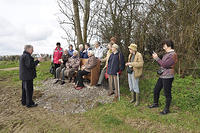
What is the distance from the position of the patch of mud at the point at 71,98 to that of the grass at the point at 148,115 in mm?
412

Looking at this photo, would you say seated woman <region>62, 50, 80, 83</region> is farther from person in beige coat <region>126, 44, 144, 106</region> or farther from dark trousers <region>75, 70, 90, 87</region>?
person in beige coat <region>126, 44, 144, 106</region>

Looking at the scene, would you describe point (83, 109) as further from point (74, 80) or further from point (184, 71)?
point (184, 71)

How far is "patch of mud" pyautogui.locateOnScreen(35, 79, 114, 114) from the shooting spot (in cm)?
456

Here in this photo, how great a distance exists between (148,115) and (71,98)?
8.79ft

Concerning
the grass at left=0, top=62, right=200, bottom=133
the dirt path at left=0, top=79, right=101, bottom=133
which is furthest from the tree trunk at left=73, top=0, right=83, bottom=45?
the dirt path at left=0, top=79, right=101, bottom=133

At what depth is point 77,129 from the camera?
3342mm

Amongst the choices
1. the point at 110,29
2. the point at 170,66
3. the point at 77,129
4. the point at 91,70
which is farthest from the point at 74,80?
the point at 170,66

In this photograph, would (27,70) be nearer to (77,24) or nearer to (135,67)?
(135,67)

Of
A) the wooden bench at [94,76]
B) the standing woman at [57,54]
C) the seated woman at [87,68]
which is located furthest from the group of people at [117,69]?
the standing woman at [57,54]

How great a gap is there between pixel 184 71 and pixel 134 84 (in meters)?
2.95

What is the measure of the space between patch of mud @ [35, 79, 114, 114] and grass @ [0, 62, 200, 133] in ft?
1.35

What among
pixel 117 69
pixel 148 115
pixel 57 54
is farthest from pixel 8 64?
pixel 148 115

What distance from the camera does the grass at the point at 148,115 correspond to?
3321 mm

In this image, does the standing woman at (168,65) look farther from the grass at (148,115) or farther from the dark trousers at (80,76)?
the dark trousers at (80,76)
